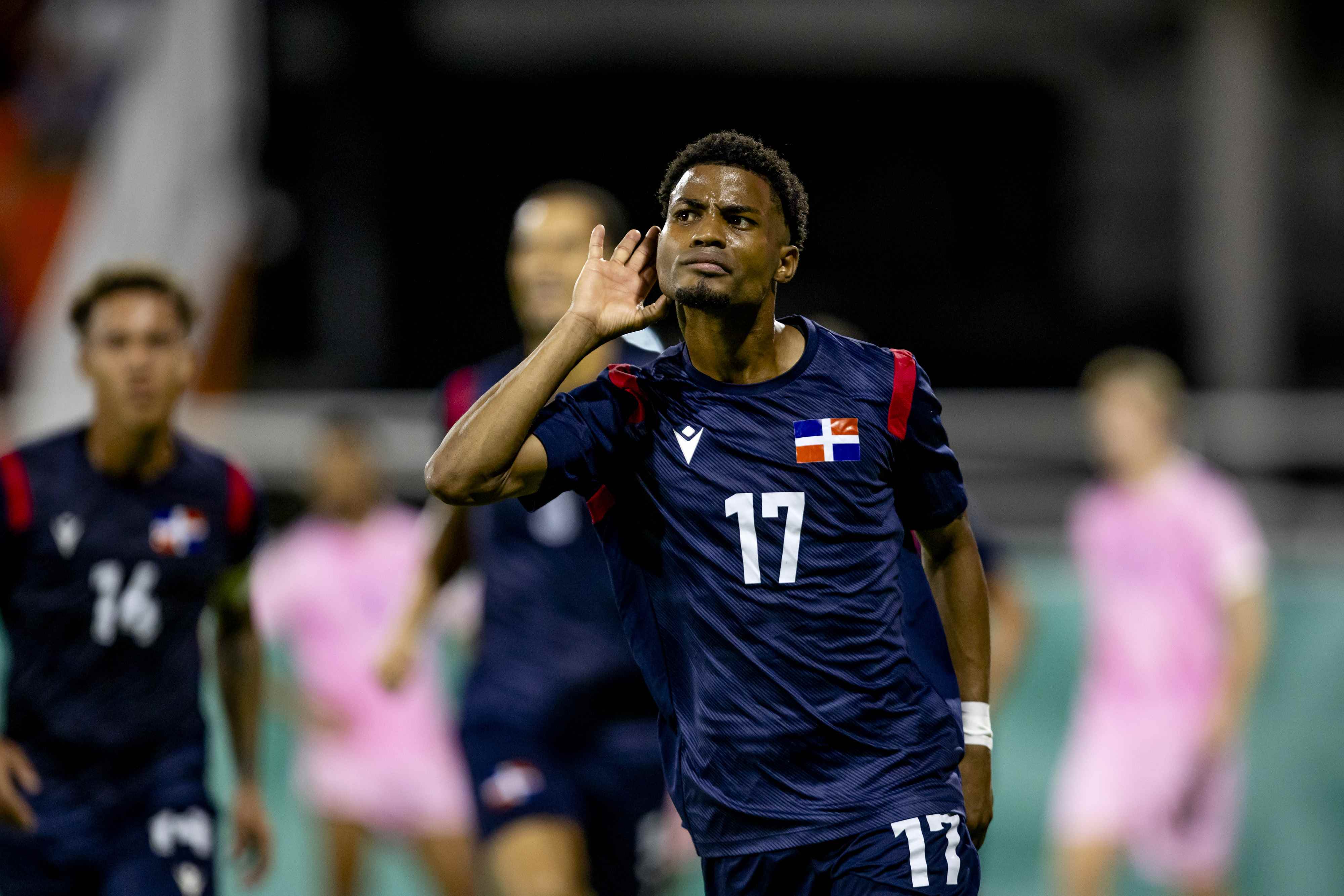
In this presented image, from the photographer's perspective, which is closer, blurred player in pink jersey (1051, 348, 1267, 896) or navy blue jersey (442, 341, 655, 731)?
navy blue jersey (442, 341, 655, 731)

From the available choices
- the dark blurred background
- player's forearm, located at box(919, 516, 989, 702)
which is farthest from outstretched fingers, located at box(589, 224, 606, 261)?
the dark blurred background

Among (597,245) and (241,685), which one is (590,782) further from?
(597,245)

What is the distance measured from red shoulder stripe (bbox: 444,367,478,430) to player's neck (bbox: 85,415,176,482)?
1.10 metres

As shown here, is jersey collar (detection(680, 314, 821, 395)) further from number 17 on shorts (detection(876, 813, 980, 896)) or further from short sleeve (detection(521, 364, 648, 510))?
number 17 on shorts (detection(876, 813, 980, 896))

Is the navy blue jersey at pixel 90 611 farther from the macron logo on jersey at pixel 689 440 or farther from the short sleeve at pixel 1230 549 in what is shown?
the short sleeve at pixel 1230 549

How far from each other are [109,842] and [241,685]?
0.81 meters

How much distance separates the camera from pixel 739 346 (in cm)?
379

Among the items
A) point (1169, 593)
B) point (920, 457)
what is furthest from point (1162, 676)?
point (920, 457)

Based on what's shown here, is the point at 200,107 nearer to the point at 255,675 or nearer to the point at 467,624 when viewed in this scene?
the point at 467,624

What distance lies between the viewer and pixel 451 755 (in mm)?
8938

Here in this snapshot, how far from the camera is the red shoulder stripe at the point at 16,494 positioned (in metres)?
5.07

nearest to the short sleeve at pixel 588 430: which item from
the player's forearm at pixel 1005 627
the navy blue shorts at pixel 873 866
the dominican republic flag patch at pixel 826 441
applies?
the dominican republic flag patch at pixel 826 441

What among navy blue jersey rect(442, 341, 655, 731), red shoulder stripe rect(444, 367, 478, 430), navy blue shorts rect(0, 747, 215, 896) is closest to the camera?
navy blue shorts rect(0, 747, 215, 896)

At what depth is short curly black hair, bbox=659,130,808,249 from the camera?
3.69 metres
